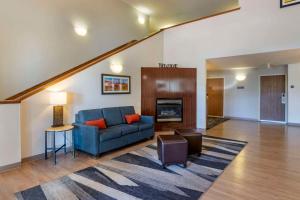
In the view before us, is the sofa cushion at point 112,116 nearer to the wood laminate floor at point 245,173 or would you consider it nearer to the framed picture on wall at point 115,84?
the framed picture on wall at point 115,84

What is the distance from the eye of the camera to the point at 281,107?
7.40 meters

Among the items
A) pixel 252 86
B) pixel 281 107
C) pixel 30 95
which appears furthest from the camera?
pixel 252 86

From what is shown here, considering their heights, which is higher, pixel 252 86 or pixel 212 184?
pixel 252 86

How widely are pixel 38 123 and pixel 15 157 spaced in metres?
0.70

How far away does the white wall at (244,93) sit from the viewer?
26.1 ft

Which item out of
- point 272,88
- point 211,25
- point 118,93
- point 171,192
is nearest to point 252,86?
point 272,88

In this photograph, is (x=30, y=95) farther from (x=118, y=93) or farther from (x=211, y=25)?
(x=211, y=25)

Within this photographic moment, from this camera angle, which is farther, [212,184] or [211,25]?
[211,25]

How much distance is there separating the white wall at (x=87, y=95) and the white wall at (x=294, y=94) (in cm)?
496

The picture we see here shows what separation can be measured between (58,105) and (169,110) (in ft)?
11.4

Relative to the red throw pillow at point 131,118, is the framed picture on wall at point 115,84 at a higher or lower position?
higher

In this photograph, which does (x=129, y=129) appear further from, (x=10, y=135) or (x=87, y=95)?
(x=10, y=135)

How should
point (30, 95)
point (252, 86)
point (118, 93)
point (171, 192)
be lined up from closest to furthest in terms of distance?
point (171, 192), point (30, 95), point (118, 93), point (252, 86)

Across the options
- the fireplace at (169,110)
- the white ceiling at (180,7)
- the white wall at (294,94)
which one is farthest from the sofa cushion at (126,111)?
the white wall at (294,94)
